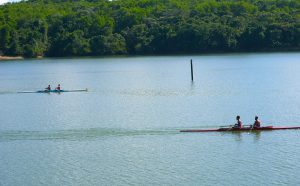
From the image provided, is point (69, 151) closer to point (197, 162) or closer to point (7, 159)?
point (7, 159)

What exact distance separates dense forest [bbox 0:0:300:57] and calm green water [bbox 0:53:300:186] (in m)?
46.0

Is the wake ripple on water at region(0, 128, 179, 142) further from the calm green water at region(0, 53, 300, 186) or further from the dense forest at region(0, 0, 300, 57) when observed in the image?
the dense forest at region(0, 0, 300, 57)

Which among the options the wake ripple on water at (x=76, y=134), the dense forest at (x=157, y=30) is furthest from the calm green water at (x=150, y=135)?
the dense forest at (x=157, y=30)

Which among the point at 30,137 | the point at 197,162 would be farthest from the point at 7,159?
the point at 197,162

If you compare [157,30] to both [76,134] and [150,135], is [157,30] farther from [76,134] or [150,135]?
[150,135]

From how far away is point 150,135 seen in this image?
110 ft

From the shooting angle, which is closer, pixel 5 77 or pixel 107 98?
pixel 107 98

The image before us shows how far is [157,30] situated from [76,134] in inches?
3376

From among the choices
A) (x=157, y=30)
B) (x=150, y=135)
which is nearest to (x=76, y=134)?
(x=150, y=135)

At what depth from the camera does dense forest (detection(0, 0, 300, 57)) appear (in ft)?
363

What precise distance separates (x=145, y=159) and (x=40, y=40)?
96.1 metres

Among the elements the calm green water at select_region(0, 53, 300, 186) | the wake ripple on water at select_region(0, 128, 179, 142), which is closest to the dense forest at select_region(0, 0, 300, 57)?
the calm green water at select_region(0, 53, 300, 186)

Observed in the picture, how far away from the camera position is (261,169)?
2586 centimetres

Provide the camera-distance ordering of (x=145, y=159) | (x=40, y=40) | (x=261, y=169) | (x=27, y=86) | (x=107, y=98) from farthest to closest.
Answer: (x=40, y=40) → (x=27, y=86) → (x=107, y=98) → (x=145, y=159) → (x=261, y=169)
